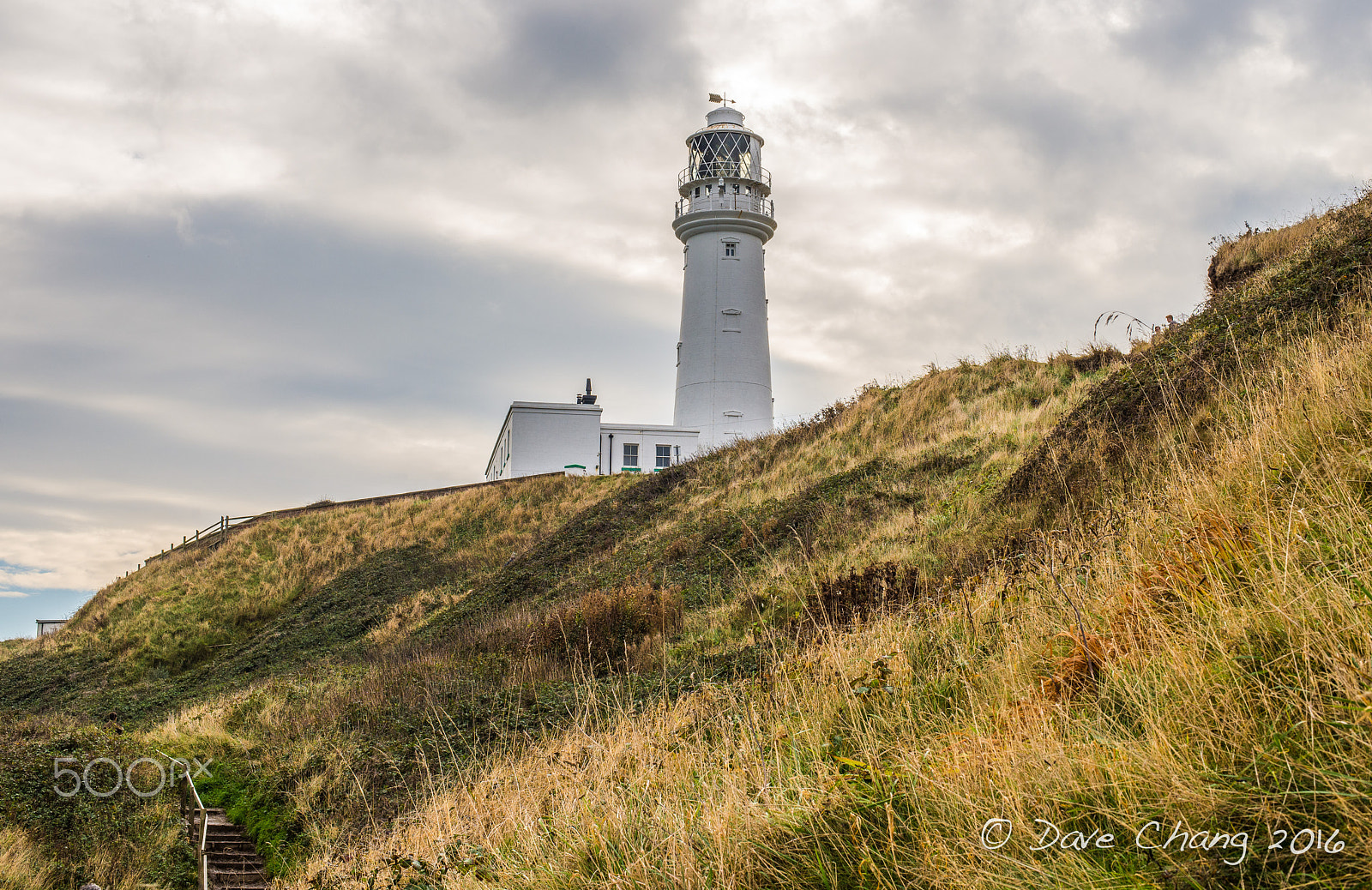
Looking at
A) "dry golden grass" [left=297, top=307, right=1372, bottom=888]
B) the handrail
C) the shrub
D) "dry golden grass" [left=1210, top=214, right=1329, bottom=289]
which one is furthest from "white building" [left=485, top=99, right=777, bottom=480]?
"dry golden grass" [left=297, top=307, right=1372, bottom=888]

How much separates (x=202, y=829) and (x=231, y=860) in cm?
50

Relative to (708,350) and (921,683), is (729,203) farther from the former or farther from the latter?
(921,683)

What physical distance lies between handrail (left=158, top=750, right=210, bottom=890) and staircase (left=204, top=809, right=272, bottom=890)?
4 cm

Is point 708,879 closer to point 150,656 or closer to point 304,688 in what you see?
point 304,688

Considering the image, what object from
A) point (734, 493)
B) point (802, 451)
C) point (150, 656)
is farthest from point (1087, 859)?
point (150, 656)

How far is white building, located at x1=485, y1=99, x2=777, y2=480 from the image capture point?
1494 inches

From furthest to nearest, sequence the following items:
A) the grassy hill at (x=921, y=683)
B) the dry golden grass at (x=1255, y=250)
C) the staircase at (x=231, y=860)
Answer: the dry golden grass at (x=1255, y=250) < the staircase at (x=231, y=860) < the grassy hill at (x=921, y=683)

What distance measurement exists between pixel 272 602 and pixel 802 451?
17.0 metres

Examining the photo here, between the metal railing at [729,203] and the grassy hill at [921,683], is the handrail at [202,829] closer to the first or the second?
the grassy hill at [921,683]

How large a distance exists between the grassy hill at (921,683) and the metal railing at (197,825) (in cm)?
22

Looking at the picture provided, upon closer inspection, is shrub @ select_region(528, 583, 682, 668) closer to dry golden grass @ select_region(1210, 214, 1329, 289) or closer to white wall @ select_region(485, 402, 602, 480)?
dry golden grass @ select_region(1210, 214, 1329, 289)

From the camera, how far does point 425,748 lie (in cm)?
889

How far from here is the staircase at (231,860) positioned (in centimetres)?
786

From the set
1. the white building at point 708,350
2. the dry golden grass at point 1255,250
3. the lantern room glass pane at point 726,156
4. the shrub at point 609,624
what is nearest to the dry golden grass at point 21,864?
the shrub at point 609,624
